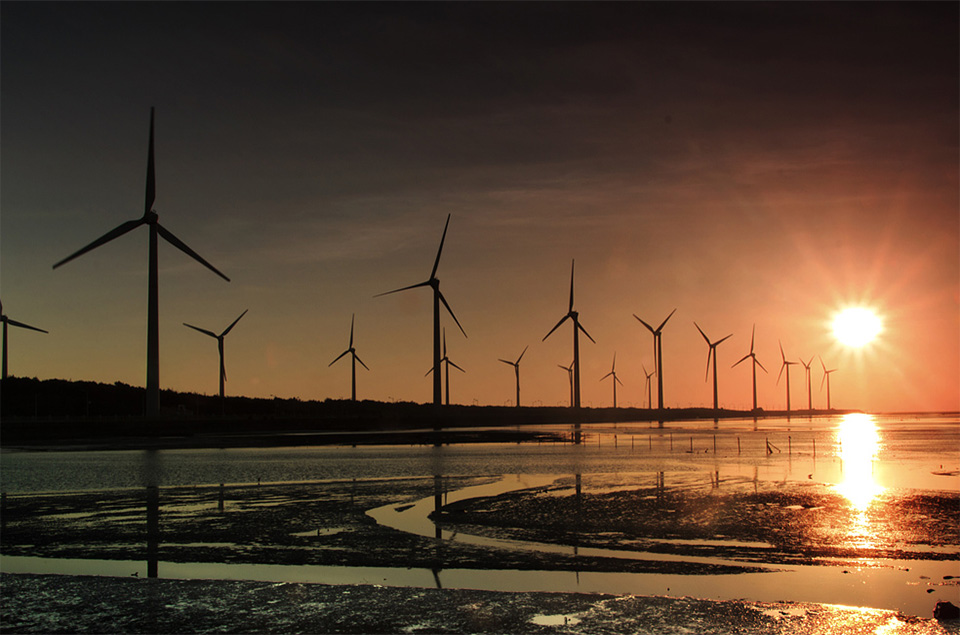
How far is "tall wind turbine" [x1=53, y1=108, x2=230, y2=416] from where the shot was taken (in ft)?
260

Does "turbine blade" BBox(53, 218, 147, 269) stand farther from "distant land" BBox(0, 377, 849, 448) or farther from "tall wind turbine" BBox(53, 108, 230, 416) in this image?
"distant land" BBox(0, 377, 849, 448)

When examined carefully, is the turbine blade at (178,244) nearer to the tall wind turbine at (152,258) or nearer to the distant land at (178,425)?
the tall wind turbine at (152,258)

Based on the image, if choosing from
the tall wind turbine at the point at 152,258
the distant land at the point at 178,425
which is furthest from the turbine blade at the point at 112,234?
the distant land at the point at 178,425

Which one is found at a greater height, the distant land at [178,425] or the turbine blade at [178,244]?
the turbine blade at [178,244]

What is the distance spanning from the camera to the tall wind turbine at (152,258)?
7925cm

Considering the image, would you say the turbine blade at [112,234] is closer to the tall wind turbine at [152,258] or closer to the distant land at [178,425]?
the tall wind turbine at [152,258]

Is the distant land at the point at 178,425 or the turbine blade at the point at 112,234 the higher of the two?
the turbine blade at the point at 112,234

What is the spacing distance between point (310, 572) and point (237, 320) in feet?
405

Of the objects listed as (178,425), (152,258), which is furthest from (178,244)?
(178,425)

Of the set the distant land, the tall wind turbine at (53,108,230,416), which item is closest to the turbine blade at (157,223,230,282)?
the tall wind turbine at (53,108,230,416)

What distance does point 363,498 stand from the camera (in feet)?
87.0

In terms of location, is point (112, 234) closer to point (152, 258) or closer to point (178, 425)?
point (152, 258)

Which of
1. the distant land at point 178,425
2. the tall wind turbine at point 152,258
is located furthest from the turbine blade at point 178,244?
the distant land at point 178,425

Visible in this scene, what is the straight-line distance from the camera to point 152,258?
80.7 m
